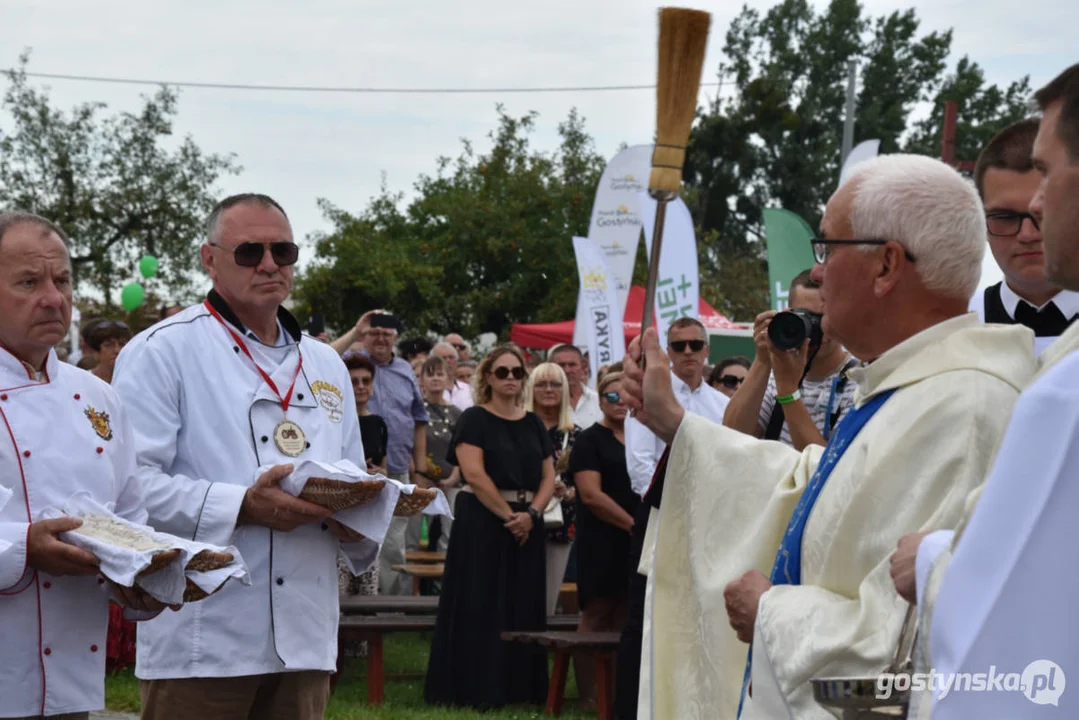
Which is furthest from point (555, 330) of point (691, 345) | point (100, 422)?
point (100, 422)

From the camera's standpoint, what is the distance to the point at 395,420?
37.8 feet

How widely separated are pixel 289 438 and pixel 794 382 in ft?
5.19

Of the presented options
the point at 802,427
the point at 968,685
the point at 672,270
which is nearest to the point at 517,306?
the point at 672,270

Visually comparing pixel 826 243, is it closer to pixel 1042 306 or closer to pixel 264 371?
pixel 1042 306

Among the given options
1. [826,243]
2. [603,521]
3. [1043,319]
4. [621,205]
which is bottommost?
[603,521]

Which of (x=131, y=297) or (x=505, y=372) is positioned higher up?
(x=131, y=297)

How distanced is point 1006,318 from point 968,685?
2621 millimetres

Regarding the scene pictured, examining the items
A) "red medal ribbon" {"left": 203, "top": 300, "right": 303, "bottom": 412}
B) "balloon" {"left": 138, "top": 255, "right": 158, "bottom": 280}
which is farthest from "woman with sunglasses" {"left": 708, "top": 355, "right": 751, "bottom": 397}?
"balloon" {"left": 138, "top": 255, "right": 158, "bottom": 280}

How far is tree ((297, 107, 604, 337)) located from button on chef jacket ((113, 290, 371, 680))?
93.4 feet

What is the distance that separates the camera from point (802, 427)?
4.34 m

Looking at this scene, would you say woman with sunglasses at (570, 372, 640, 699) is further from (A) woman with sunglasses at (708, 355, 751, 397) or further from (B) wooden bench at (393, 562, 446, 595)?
(B) wooden bench at (393, 562, 446, 595)

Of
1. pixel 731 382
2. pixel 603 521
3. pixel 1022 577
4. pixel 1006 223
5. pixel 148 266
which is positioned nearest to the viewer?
pixel 1022 577

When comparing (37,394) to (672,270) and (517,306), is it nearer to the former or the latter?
(672,270)

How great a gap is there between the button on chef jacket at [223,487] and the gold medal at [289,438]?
17mm
